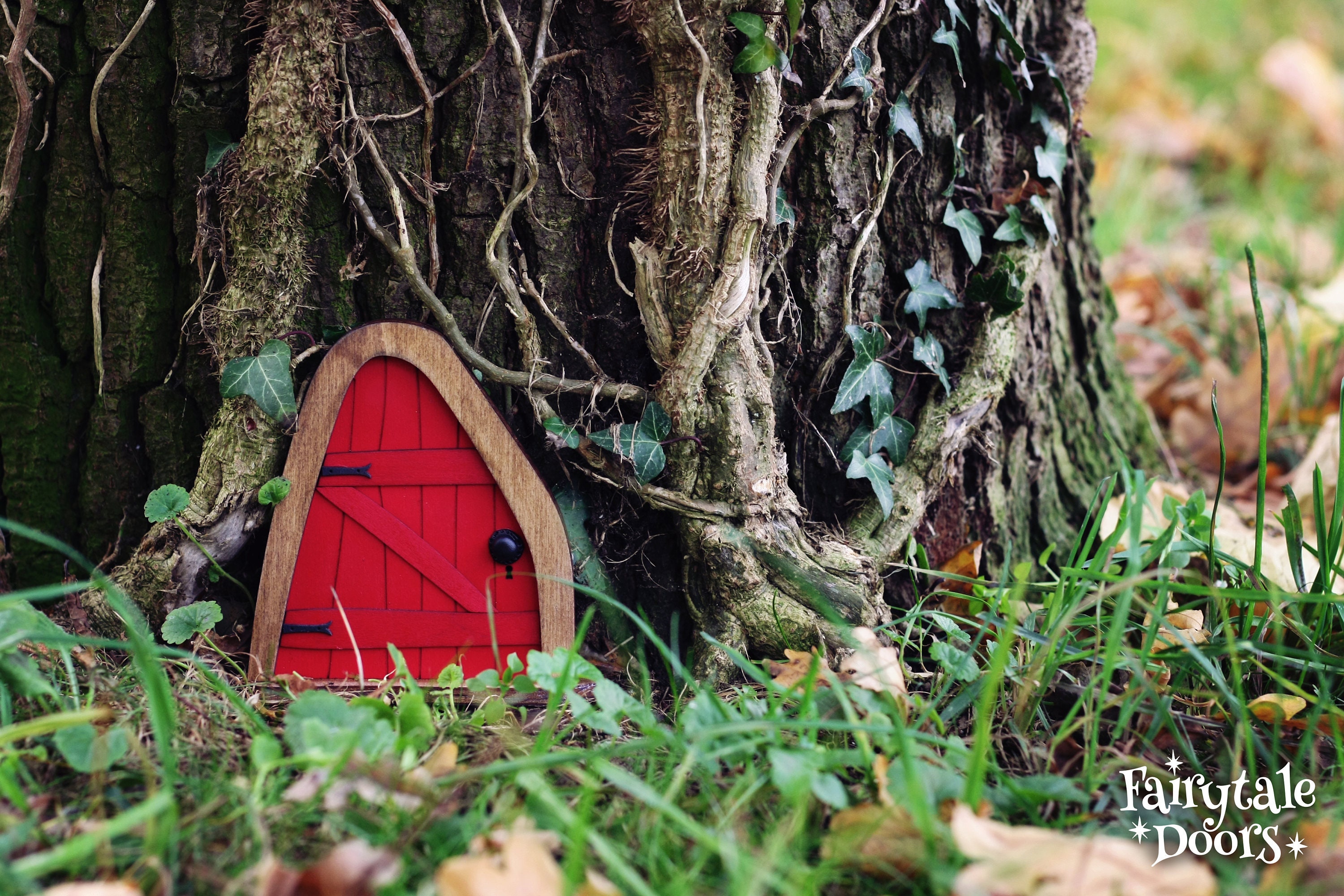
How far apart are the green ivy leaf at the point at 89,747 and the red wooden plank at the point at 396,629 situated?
0.43m

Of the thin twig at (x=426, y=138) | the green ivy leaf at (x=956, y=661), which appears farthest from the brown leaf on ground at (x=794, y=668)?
the thin twig at (x=426, y=138)

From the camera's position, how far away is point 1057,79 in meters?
1.68

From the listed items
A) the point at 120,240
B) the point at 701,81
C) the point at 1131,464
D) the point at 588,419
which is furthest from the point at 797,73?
the point at 1131,464

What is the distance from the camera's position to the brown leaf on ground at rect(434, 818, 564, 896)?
771 millimetres

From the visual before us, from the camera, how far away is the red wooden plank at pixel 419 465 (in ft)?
4.66

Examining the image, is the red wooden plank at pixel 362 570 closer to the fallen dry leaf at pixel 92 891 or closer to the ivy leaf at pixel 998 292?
the fallen dry leaf at pixel 92 891

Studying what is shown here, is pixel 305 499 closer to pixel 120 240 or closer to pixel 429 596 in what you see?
pixel 429 596

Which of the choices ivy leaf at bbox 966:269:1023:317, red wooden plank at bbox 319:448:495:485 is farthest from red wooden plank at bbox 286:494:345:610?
ivy leaf at bbox 966:269:1023:317

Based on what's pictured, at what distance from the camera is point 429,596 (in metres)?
1.45

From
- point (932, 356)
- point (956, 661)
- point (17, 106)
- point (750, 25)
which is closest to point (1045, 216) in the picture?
point (932, 356)

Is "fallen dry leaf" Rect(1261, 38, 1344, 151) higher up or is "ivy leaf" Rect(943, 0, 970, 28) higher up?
"fallen dry leaf" Rect(1261, 38, 1344, 151)

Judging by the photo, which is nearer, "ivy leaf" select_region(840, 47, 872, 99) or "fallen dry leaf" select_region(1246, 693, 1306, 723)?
"fallen dry leaf" select_region(1246, 693, 1306, 723)

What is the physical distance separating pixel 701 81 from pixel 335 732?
3.55ft

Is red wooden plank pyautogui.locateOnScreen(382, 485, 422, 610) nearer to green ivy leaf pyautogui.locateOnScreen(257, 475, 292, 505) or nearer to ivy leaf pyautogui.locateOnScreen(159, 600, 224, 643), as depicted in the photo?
green ivy leaf pyautogui.locateOnScreen(257, 475, 292, 505)
